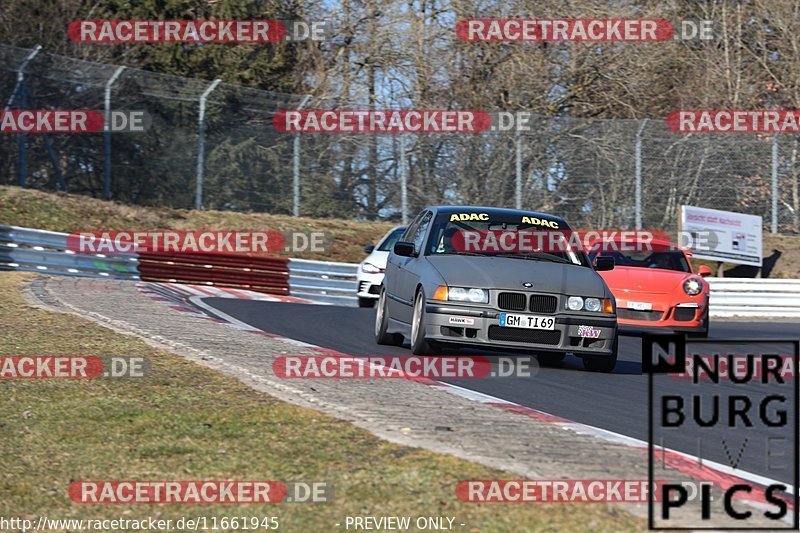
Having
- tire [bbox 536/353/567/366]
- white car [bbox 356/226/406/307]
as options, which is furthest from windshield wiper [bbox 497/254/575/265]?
white car [bbox 356/226/406/307]

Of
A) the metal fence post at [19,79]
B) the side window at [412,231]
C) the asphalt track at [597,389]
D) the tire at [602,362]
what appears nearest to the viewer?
the asphalt track at [597,389]

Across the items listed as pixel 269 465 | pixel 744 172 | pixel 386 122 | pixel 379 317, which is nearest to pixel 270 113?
pixel 386 122

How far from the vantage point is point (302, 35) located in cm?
3391

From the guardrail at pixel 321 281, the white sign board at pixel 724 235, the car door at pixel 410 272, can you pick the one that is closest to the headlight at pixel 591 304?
the car door at pixel 410 272

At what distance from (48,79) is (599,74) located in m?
16.8

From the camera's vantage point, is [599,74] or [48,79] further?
[599,74]

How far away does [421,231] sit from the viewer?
38.8 ft

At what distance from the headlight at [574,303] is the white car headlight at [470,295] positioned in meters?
0.72

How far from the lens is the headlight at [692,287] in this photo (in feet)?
48.6

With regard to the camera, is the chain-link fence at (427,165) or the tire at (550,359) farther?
the chain-link fence at (427,165)

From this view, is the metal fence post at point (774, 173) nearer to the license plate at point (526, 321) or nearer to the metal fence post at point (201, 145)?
the metal fence post at point (201, 145)

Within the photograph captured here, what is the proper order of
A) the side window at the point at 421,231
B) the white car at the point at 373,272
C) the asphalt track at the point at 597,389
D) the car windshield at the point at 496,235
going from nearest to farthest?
the asphalt track at the point at 597,389
the car windshield at the point at 496,235
the side window at the point at 421,231
the white car at the point at 373,272

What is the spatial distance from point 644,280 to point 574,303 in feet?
15.7

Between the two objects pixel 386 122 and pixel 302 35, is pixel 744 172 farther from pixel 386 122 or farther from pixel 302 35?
pixel 302 35
